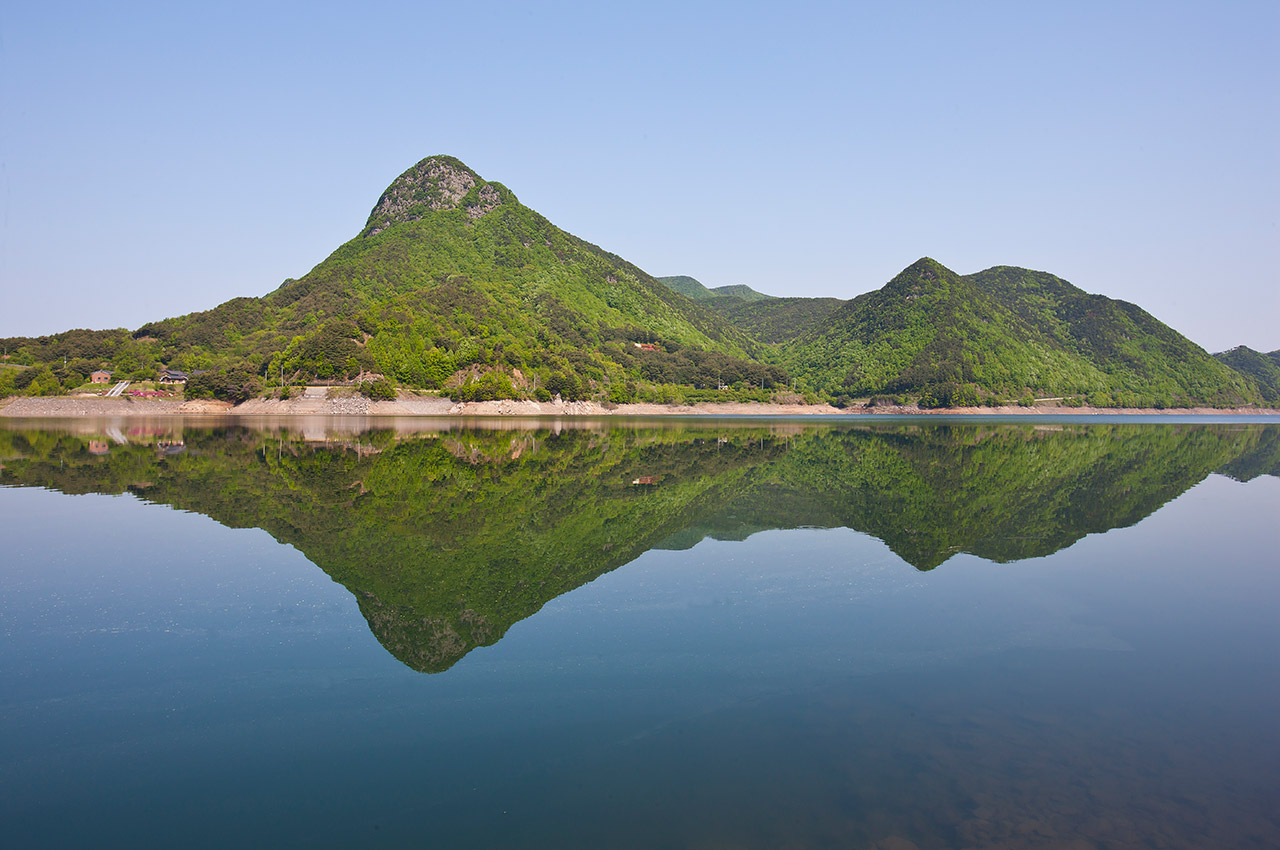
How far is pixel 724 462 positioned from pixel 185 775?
1157 inches

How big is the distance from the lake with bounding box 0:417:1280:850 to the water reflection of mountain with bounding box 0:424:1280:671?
18cm

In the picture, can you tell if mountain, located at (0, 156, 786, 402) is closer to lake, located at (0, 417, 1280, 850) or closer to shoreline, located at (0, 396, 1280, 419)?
shoreline, located at (0, 396, 1280, 419)

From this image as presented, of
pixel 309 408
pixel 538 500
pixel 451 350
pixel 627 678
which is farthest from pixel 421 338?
pixel 627 678

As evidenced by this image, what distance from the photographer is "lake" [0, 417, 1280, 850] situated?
5582 millimetres

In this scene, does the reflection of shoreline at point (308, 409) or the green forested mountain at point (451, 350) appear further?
the green forested mountain at point (451, 350)

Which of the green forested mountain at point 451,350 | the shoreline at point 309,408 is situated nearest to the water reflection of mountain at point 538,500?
the shoreline at point 309,408

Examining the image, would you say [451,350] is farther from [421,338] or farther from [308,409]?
[308,409]

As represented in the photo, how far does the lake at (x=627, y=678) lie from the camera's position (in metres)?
5.58

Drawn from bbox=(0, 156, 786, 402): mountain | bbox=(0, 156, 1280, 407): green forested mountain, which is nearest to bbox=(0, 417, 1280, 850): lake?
bbox=(0, 156, 786, 402): mountain

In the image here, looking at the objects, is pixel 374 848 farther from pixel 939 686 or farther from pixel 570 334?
pixel 570 334

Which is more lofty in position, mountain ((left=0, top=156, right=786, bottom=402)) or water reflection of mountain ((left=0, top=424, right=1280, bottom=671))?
mountain ((left=0, top=156, right=786, bottom=402))

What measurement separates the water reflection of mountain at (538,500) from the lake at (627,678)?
18 centimetres

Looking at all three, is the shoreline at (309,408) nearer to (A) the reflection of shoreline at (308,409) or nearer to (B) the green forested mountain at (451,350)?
(A) the reflection of shoreline at (308,409)

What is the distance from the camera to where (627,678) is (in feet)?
27.1
